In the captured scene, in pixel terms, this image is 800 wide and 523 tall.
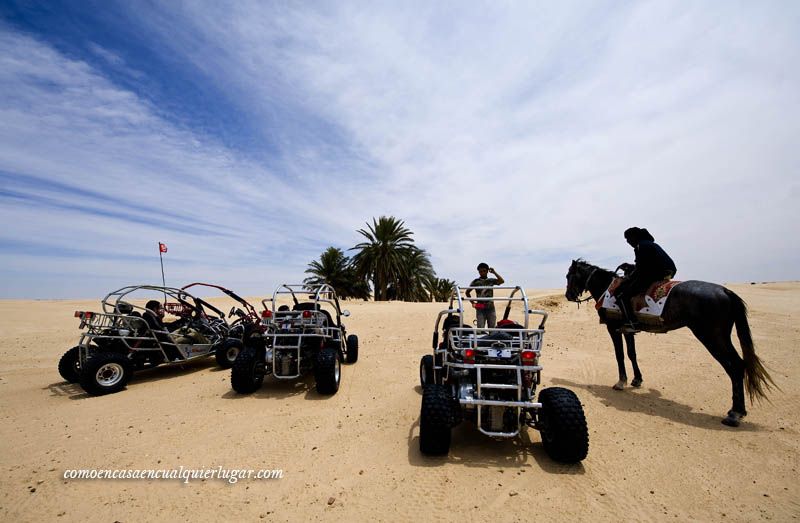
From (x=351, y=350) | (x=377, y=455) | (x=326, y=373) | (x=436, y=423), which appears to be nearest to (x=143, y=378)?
(x=351, y=350)

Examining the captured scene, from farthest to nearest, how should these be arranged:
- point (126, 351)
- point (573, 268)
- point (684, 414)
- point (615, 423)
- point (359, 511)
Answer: point (573, 268) < point (126, 351) < point (684, 414) < point (615, 423) < point (359, 511)

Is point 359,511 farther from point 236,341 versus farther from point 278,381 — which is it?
point 236,341

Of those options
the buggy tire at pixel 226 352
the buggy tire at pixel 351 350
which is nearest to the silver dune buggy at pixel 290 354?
the buggy tire at pixel 351 350

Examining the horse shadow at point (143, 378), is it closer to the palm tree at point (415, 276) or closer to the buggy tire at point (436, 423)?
the buggy tire at point (436, 423)

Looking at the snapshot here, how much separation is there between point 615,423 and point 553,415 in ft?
7.03

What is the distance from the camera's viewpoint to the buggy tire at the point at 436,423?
413 centimetres

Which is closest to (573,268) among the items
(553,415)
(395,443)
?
(553,415)

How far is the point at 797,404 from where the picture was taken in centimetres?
605

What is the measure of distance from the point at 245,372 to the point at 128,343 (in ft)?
11.0

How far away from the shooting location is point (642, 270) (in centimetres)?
678

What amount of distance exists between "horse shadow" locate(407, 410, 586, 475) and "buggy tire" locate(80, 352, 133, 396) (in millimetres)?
6315

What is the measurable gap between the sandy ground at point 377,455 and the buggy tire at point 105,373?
0.76 ft

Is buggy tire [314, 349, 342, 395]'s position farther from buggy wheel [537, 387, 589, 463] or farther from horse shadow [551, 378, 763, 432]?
horse shadow [551, 378, 763, 432]

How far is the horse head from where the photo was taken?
8586mm
